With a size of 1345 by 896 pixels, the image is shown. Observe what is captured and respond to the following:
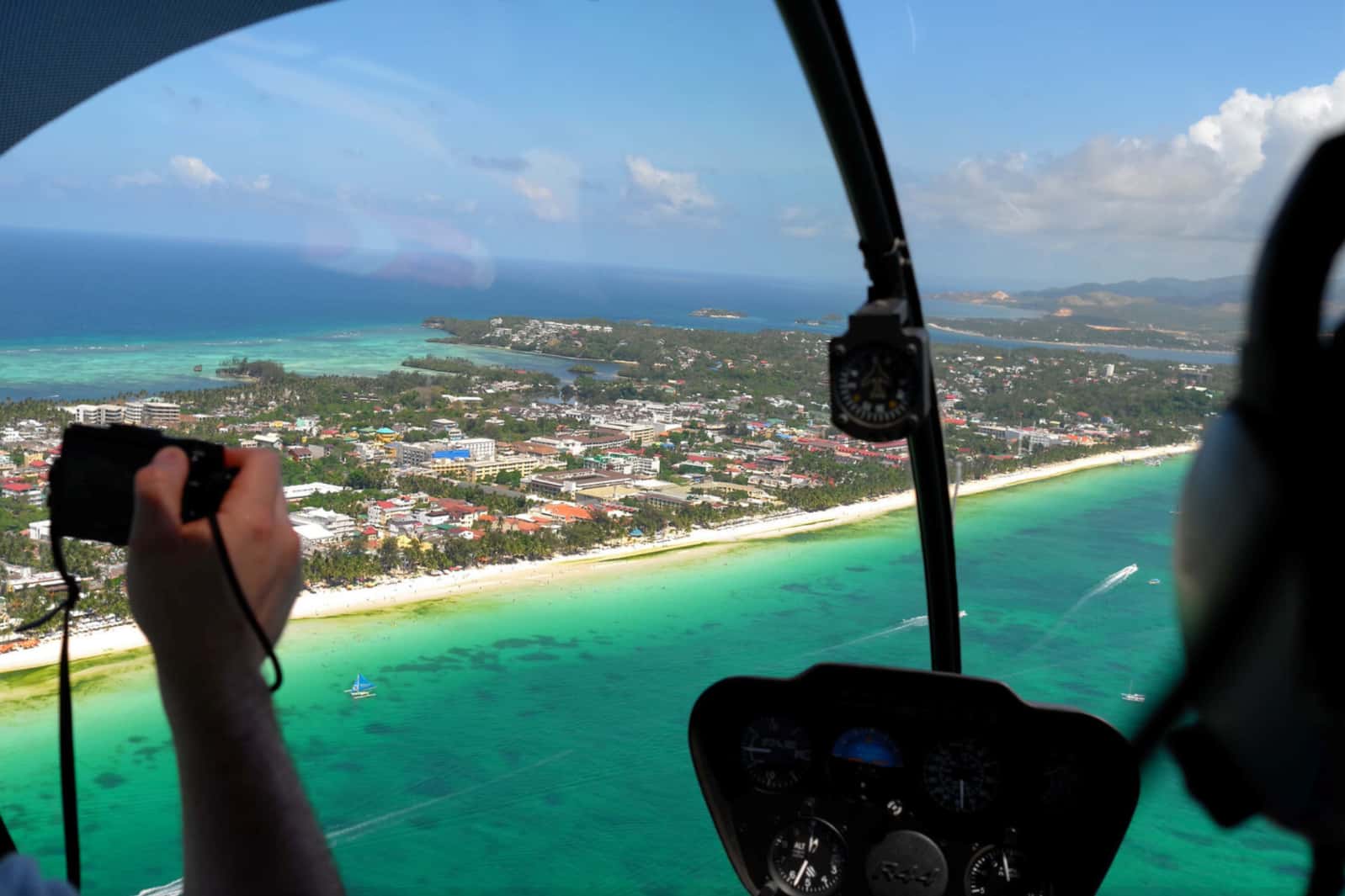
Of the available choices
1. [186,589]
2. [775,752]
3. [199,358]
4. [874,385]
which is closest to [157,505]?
[186,589]

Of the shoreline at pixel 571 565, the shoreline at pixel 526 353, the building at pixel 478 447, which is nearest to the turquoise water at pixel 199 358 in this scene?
the shoreline at pixel 526 353

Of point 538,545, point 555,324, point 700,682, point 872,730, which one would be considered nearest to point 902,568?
point 700,682

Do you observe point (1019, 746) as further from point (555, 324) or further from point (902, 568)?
point (902, 568)

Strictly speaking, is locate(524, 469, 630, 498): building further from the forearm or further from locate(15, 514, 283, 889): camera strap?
the forearm

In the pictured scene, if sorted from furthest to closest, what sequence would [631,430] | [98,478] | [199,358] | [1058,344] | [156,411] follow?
[631,430] → [199,358] → [1058,344] → [156,411] → [98,478]

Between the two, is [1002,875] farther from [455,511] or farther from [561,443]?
[561,443]

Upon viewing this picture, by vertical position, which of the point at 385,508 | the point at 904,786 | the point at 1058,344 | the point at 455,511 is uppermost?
the point at 1058,344
